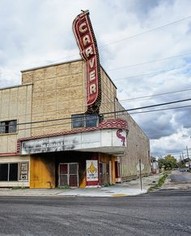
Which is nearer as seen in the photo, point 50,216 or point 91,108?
point 50,216

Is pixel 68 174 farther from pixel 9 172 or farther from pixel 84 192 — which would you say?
pixel 9 172

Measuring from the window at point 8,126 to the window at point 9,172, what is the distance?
351 centimetres

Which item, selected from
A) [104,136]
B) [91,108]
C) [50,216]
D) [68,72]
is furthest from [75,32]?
[50,216]

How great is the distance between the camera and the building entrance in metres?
31.0

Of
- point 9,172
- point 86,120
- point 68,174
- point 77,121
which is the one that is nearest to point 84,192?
point 68,174

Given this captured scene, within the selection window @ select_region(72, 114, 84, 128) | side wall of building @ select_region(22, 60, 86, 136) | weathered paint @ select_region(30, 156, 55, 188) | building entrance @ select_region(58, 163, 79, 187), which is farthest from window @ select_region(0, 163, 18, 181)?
window @ select_region(72, 114, 84, 128)

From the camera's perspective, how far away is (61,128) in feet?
104

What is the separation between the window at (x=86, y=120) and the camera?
3103 cm

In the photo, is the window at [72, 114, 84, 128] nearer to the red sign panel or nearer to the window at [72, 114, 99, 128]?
the window at [72, 114, 99, 128]

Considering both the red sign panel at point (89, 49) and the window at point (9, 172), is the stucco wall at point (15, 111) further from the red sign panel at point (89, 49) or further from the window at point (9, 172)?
the red sign panel at point (89, 49)

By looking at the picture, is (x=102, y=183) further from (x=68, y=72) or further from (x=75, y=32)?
(x=75, y=32)

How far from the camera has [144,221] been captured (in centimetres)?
1071

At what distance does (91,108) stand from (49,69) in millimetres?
6531

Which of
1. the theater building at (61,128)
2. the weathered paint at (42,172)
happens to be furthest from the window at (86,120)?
the weathered paint at (42,172)
